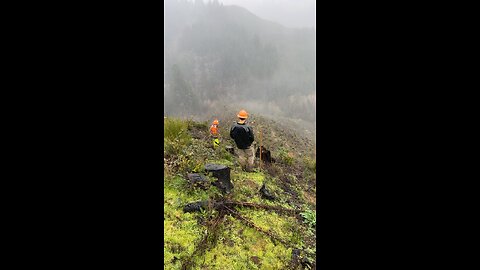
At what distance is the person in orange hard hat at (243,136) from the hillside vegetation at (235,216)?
16.2 inches

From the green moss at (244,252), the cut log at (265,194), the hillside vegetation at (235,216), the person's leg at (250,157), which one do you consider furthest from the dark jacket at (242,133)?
the green moss at (244,252)

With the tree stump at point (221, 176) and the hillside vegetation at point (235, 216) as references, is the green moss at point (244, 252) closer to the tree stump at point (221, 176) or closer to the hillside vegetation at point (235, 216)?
the hillside vegetation at point (235, 216)

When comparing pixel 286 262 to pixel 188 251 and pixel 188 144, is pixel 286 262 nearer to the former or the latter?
pixel 188 251

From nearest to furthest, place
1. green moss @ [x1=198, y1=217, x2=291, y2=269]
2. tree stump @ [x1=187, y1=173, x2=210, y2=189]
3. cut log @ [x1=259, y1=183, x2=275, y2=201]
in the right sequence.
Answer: green moss @ [x1=198, y1=217, x2=291, y2=269], tree stump @ [x1=187, y1=173, x2=210, y2=189], cut log @ [x1=259, y1=183, x2=275, y2=201]

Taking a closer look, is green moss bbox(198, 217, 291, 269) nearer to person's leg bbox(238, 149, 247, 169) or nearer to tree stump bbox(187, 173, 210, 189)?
tree stump bbox(187, 173, 210, 189)

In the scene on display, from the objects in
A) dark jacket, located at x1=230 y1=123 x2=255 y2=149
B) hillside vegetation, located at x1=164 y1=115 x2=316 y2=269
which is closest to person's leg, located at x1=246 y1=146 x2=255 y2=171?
hillside vegetation, located at x1=164 y1=115 x2=316 y2=269

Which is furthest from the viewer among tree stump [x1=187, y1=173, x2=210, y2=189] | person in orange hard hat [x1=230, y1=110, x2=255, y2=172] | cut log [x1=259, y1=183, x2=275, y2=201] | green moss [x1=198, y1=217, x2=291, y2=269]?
person in orange hard hat [x1=230, y1=110, x2=255, y2=172]

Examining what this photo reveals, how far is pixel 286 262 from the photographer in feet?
11.3

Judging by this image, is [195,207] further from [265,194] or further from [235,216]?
[265,194]

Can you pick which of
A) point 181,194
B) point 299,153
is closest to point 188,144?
point 181,194

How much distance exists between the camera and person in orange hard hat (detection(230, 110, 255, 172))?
603 cm

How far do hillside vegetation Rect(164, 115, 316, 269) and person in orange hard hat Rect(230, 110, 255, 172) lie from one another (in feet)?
1.35

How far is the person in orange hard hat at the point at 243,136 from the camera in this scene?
603cm
